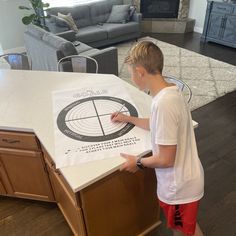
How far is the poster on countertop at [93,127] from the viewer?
1.27m

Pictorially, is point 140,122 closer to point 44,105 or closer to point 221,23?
point 44,105

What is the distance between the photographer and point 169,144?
103 centimetres

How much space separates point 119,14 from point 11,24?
2.38m

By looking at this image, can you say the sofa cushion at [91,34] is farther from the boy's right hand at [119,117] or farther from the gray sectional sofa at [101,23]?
the boy's right hand at [119,117]

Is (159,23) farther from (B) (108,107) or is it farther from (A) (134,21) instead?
(B) (108,107)

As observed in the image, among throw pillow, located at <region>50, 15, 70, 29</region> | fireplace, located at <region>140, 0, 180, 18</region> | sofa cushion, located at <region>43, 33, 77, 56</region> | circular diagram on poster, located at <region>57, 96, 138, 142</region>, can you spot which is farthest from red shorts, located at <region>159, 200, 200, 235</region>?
fireplace, located at <region>140, 0, 180, 18</region>

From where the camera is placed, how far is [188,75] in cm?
414

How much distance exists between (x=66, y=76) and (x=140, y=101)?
76 cm

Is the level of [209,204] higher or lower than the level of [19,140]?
lower

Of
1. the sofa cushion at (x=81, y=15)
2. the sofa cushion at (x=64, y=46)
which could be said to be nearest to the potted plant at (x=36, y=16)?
the sofa cushion at (x=81, y=15)

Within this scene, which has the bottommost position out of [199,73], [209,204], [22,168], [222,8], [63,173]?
[209,204]

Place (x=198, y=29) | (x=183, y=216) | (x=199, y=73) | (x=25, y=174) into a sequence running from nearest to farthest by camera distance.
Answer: (x=183, y=216) → (x=25, y=174) → (x=199, y=73) → (x=198, y=29)

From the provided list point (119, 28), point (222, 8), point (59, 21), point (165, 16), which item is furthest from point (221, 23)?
point (59, 21)

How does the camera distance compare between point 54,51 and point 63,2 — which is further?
point 63,2
